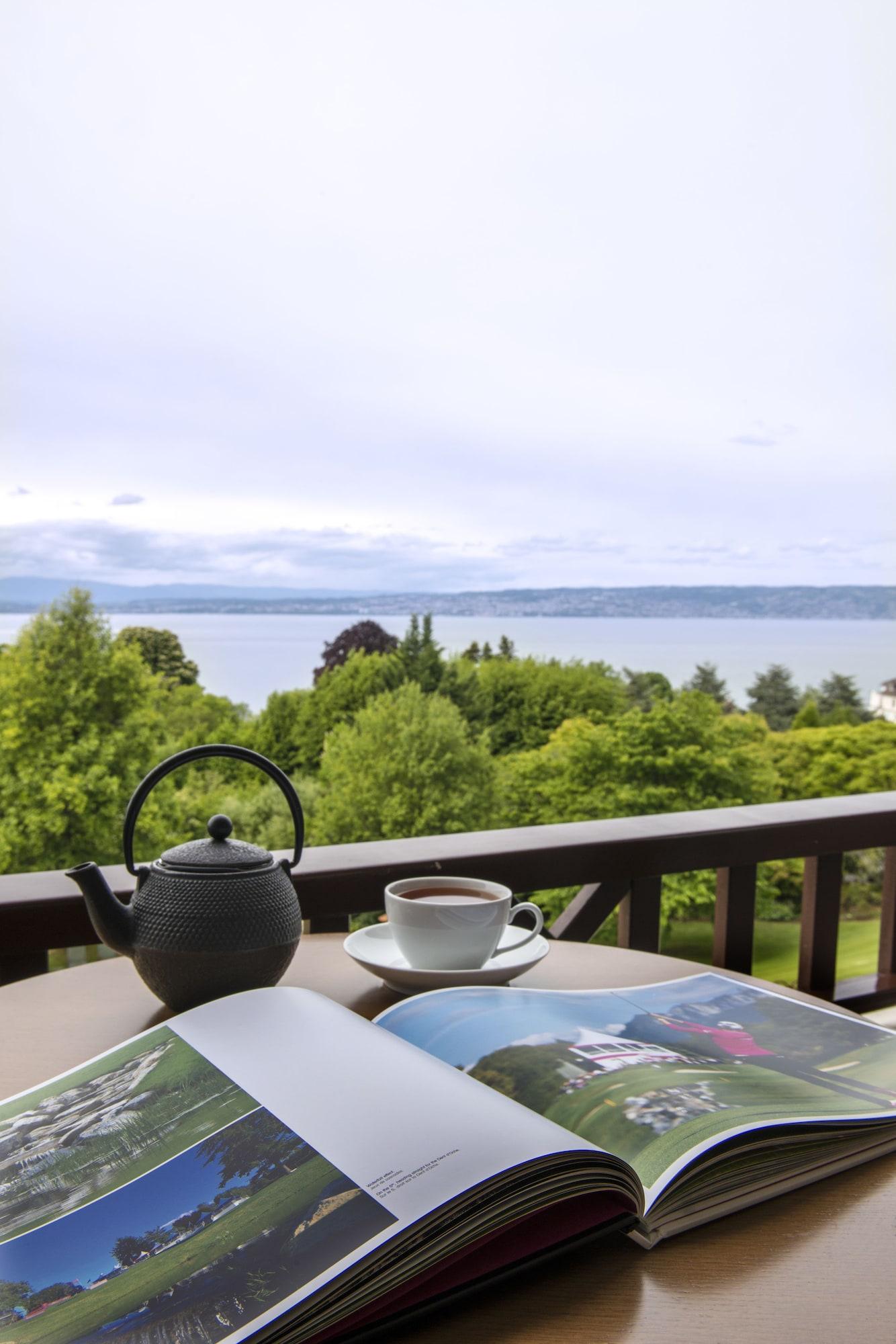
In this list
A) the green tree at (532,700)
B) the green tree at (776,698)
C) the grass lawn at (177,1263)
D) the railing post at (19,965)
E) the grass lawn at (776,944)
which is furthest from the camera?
the green tree at (532,700)

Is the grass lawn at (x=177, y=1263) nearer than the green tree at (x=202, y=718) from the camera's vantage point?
Yes

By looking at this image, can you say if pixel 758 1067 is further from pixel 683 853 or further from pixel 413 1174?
pixel 683 853

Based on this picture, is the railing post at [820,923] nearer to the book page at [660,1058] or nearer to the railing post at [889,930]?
the railing post at [889,930]

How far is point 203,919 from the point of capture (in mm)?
568

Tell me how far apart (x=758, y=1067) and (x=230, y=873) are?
315 millimetres

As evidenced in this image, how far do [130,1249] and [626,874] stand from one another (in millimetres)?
752

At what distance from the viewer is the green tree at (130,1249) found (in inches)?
12.1

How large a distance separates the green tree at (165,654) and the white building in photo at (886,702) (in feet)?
41.8

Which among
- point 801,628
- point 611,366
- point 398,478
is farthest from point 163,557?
point 801,628

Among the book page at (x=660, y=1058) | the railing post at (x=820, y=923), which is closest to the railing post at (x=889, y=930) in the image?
the railing post at (x=820, y=923)

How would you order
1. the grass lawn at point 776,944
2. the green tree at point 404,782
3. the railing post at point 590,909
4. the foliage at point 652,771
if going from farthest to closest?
the green tree at point 404,782 → the foliage at point 652,771 → the grass lawn at point 776,944 → the railing post at point 590,909

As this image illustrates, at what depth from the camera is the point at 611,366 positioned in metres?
21.0

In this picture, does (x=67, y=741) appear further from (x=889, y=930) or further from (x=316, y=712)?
(x=889, y=930)

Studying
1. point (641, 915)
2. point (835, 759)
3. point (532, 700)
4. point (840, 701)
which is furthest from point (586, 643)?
point (641, 915)
